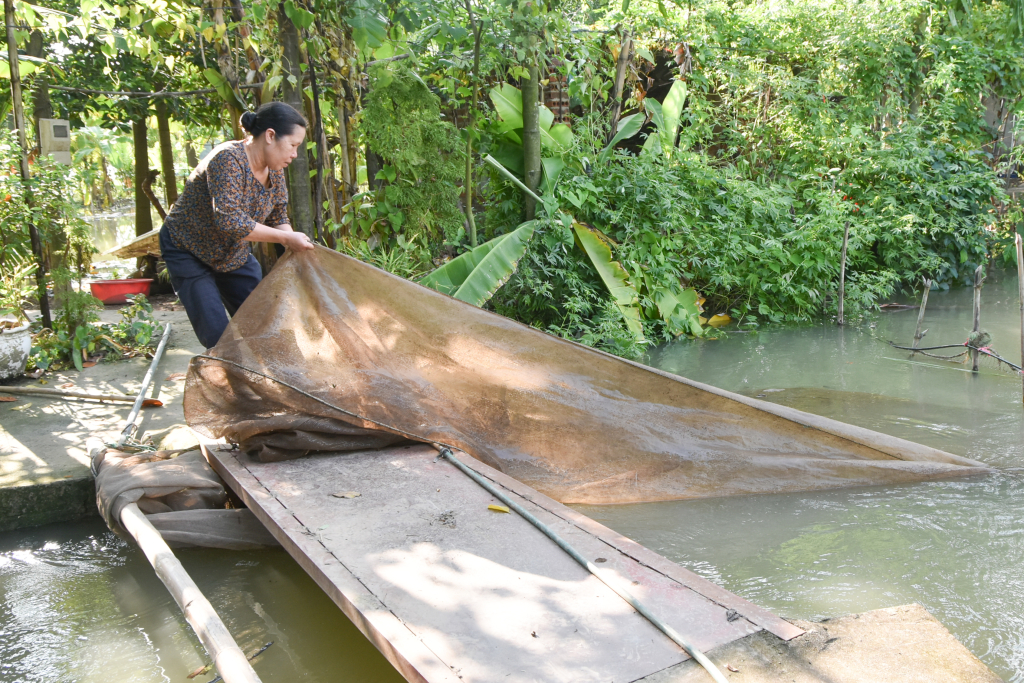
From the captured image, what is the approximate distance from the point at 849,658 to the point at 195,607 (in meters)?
1.66

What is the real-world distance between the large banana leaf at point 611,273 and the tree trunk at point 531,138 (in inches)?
18.8

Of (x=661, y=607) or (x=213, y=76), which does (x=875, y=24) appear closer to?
(x=213, y=76)

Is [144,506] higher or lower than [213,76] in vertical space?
lower

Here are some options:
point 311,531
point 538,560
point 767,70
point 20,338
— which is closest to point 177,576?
point 311,531

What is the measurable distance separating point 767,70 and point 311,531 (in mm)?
8719

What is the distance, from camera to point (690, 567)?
9.39 ft

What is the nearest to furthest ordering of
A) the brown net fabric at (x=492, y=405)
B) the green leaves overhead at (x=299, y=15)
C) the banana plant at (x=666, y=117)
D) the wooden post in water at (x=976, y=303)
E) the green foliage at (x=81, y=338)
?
the brown net fabric at (x=492, y=405) → the green leaves overhead at (x=299, y=15) → the wooden post in water at (x=976, y=303) → the green foliage at (x=81, y=338) → the banana plant at (x=666, y=117)

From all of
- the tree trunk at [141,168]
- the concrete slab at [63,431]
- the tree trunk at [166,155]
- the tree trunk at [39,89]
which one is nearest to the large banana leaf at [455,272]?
the concrete slab at [63,431]

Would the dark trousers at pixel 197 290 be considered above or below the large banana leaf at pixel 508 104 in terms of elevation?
below

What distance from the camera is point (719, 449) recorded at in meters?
3.16

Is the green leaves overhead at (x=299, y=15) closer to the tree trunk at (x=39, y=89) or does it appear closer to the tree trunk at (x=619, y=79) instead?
the tree trunk at (x=619, y=79)

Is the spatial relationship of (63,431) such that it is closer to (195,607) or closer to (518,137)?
(195,607)

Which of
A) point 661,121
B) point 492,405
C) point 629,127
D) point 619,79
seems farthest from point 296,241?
point 661,121

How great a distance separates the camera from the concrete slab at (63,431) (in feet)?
10.7
